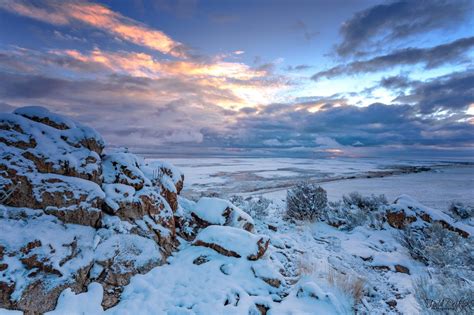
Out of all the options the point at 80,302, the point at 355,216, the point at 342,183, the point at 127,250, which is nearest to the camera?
the point at 80,302

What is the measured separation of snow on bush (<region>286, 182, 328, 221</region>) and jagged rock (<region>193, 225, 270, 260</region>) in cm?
A: 491

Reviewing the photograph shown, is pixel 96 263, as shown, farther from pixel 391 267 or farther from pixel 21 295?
pixel 391 267

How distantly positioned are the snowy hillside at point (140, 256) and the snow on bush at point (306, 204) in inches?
130

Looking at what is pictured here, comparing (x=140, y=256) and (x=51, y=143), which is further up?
(x=51, y=143)

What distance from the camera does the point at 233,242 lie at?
558 cm

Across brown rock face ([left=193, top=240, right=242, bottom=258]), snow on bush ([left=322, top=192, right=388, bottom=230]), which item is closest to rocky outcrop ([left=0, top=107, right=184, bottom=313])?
brown rock face ([left=193, top=240, right=242, bottom=258])

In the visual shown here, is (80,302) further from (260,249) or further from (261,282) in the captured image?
(260,249)

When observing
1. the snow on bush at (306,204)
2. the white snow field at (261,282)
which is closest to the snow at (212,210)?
the white snow field at (261,282)

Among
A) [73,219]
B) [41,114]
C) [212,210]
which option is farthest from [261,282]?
[41,114]

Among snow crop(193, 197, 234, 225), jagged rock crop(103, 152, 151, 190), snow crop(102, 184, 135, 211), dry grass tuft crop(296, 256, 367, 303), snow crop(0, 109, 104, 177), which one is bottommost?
dry grass tuft crop(296, 256, 367, 303)

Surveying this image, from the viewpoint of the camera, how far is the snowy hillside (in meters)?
3.72

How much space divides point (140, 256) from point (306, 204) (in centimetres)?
745

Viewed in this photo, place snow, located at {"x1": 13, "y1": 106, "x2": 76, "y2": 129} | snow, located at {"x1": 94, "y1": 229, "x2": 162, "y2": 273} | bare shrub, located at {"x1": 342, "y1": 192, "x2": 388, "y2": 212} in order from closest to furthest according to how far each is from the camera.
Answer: snow, located at {"x1": 94, "y1": 229, "x2": 162, "y2": 273}
snow, located at {"x1": 13, "y1": 106, "x2": 76, "y2": 129}
bare shrub, located at {"x1": 342, "y1": 192, "x2": 388, "y2": 212}

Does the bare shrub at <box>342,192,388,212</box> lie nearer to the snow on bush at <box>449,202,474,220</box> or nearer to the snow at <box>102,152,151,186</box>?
the snow on bush at <box>449,202,474,220</box>
